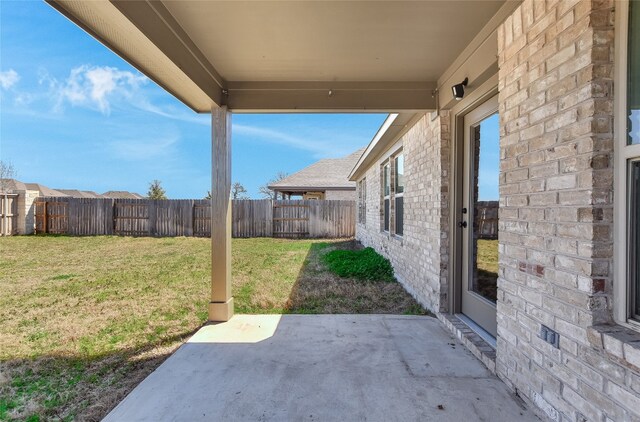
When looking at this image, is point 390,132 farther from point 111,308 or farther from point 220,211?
point 111,308

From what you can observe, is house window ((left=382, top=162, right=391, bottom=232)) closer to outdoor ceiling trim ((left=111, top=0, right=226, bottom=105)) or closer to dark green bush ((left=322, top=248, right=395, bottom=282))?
dark green bush ((left=322, top=248, right=395, bottom=282))

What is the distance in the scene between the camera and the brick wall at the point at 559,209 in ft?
4.91

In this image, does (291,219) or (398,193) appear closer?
(398,193)

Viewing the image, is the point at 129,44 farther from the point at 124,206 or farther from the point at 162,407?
the point at 124,206

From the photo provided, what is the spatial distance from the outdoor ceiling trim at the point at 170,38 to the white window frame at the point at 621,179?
260 centimetres

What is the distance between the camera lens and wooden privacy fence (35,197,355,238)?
45.8 feet

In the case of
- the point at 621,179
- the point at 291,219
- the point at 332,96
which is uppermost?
the point at 332,96

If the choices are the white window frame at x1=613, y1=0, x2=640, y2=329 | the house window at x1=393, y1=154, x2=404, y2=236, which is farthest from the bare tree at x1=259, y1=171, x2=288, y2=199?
the white window frame at x1=613, y1=0, x2=640, y2=329

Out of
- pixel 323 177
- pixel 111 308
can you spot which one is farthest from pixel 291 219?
pixel 111 308

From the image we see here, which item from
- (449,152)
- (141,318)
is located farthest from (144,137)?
(449,152)

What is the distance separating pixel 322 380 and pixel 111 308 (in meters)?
3.39

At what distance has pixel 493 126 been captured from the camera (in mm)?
2842

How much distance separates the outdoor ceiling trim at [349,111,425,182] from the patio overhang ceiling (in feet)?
2.88

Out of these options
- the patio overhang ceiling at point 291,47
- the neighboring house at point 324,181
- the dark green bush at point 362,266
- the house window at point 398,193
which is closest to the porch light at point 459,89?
the patio overhang ceiling at point 291,47
